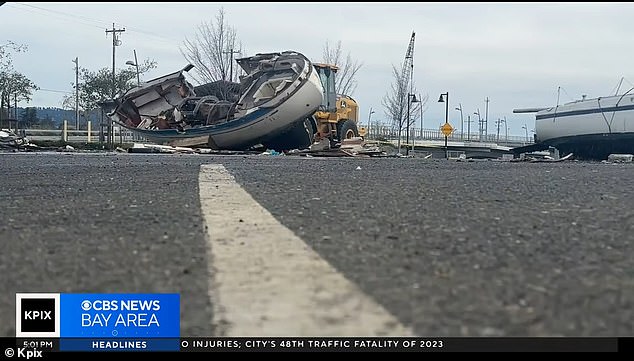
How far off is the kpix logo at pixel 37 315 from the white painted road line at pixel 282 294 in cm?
25

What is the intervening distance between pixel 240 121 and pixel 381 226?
18.2 m

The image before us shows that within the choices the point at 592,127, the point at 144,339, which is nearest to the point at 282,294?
the point at 144,339

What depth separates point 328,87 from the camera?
22.0 metres

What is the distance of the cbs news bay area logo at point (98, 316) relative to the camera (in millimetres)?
1010

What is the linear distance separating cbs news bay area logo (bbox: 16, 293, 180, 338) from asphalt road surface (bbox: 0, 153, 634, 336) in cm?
2

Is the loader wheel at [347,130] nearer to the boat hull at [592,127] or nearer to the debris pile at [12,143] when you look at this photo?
the boat hull at [592,127]

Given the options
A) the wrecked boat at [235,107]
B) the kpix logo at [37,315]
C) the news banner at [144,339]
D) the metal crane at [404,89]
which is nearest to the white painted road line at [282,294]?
the news banner at [144,339]

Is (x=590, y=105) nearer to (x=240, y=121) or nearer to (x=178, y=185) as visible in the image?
(x=240, y=121)

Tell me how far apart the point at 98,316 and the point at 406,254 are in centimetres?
60

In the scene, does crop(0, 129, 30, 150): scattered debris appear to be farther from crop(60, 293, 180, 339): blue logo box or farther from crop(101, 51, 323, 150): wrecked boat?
crop(60, 293, 180, 339): blue logo box

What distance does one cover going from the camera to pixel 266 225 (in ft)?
5.73

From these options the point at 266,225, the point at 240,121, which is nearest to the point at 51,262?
the point at 266,225

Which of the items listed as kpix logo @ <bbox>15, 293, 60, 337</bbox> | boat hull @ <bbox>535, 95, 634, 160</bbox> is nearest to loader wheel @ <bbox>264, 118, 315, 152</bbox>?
boat hull @ <bbox>535, 95, 634, 160</bbox>

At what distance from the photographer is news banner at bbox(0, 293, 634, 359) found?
86 cm
